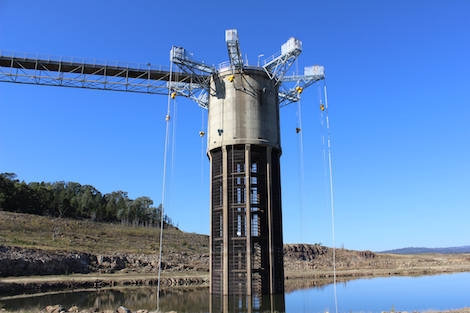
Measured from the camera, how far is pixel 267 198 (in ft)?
108

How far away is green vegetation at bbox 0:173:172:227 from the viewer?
90.9m

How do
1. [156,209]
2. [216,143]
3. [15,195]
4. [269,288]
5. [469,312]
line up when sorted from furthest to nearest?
[156,209], [15,195], [216,143], [269,288], [469,312]

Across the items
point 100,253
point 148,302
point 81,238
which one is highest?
point 81,238

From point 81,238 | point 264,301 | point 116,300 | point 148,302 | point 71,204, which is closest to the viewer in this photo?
point 264,301

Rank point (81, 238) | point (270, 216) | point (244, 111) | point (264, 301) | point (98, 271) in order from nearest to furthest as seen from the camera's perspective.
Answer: point (264, 301) → point (270, 216) → point (244, 111) → point (98, 271) → point (81, 238)

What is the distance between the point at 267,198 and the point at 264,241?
12.6 feet

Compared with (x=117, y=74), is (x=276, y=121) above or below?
below

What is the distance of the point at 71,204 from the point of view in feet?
348

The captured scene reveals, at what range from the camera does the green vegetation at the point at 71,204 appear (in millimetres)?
90875

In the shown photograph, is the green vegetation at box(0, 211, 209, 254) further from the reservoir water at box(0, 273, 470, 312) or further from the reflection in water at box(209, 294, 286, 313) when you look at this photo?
the reflection in water at box(209, 294, 286, 313)

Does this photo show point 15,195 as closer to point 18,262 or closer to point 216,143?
point 18,262

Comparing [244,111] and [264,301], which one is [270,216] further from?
[244,111]

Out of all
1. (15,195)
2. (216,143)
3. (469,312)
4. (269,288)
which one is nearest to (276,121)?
(216,143)

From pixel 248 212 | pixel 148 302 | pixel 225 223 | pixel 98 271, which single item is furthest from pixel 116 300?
pixel 98 271
